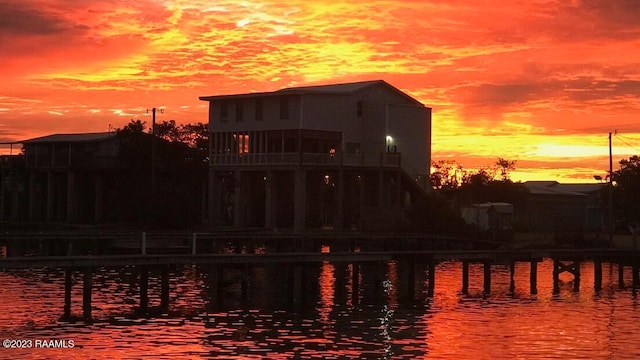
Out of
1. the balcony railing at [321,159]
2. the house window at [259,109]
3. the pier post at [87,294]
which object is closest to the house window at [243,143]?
the house window at [259,109]

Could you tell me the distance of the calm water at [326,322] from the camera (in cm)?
3450

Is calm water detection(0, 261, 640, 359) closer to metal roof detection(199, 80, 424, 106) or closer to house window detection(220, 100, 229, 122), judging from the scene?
metal roof detection(199, 80, 424, 106)

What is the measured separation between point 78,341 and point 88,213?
268 ft

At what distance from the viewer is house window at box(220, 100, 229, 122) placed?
94.6 m

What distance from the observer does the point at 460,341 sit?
37312mm

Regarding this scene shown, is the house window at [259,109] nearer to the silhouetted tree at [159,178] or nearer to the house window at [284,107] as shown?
the house window at [284,107]

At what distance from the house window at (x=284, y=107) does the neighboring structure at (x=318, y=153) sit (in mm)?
88

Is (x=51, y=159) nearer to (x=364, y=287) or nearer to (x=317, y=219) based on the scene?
(x=317, y=219)

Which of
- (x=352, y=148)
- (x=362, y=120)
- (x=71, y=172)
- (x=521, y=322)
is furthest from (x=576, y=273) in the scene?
(x=71, y=172)

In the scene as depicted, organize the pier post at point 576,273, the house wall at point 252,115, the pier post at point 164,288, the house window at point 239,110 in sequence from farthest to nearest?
the house window at point 239,110, the house wall at point 252,115, the pier post at point 576,273, the pier post at point 164,288

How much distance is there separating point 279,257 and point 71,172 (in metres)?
68.6

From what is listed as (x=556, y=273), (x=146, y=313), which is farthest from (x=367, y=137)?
(x=146, y=313)

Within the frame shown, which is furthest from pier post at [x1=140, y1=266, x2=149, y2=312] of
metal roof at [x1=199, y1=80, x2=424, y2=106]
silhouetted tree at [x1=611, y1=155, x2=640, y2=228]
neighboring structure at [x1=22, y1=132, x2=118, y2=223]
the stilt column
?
silhouetted tree at [x1=611, y1=155, x2=640, y2=228]

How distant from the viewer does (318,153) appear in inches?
3425
